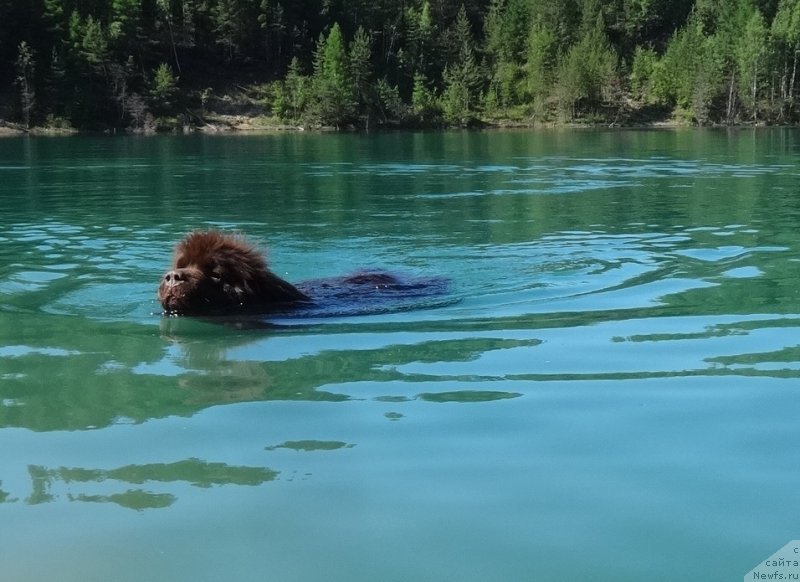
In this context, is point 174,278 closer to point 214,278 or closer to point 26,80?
point 214,278

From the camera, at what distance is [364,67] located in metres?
96.8

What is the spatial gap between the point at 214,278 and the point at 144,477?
4380mm

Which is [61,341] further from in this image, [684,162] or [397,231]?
[684,162]

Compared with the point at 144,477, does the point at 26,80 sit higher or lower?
higher

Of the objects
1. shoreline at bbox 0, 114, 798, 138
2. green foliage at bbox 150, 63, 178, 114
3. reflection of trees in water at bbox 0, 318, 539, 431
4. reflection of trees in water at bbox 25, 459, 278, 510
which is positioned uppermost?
green foliage at bbox 150, 63, 178, 114

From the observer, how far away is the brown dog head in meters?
9.06

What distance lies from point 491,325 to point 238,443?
369 centimetres

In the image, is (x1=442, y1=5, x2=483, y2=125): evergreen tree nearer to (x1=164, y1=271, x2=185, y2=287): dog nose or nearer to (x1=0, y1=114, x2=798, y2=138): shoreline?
(x1=0, y1=114, x2=798, y2=138): shoreline

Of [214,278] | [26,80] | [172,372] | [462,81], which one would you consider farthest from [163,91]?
[172,372]

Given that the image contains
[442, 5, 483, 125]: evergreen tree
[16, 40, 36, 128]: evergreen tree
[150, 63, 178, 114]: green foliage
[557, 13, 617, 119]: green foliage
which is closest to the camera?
[16, 40, 36, 128]: evergreen tree

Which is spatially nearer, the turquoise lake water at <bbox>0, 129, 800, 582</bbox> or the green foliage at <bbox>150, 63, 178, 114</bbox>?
the turquoise lake water at <bbox>0, 129, 800, 582</bbox>

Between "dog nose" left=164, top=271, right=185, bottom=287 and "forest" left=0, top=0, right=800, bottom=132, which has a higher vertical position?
"forest" left=0, top=0, right=800, bottom=132

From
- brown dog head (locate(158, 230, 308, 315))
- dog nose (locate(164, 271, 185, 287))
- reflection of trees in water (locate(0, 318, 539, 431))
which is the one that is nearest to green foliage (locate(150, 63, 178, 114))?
brown dog head (locate(158, 230, 308, 315))

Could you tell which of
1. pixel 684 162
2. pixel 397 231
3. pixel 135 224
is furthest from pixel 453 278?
pixel 684 162
